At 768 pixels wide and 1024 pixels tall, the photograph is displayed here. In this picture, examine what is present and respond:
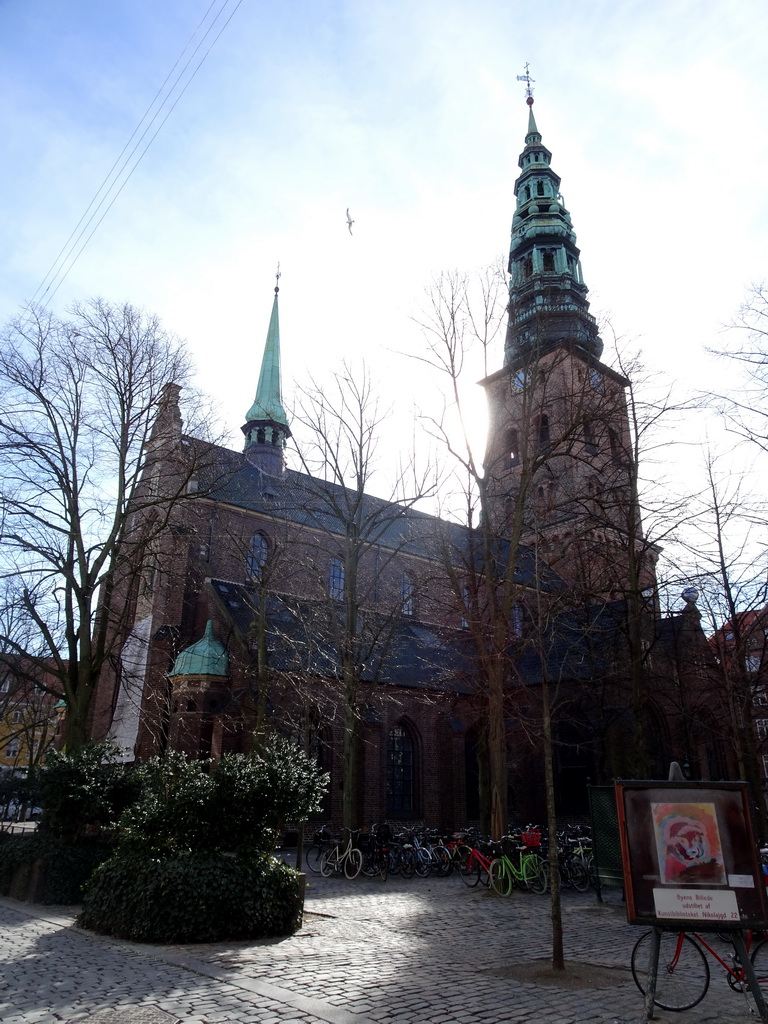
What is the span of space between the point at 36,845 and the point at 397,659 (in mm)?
17753

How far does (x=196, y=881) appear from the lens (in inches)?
380

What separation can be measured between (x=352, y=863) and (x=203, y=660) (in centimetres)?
965

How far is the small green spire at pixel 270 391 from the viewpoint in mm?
40844

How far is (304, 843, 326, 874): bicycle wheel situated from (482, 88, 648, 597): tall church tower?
10254 mm

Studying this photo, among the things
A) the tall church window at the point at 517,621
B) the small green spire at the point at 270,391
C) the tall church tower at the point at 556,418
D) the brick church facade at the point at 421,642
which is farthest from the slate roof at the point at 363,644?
the small green spire at the point at 270,391

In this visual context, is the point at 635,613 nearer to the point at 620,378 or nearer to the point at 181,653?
the point at 620,378

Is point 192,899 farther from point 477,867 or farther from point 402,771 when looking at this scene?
point 402,771

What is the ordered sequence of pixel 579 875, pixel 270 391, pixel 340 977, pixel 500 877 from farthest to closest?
pixel 270 391
pixel 579 875
pixel 500 877
pixel 340 977

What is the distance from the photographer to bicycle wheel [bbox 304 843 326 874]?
65.0 feet

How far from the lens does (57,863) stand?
Answer: 43.2 ft

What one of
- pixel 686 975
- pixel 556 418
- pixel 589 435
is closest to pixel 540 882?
pixel 686 975

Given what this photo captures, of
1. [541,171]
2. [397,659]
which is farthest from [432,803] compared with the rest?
[541,171]

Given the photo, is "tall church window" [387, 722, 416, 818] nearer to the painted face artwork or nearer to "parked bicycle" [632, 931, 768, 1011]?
"parked bicycle" [632, 931, 768, 1011]

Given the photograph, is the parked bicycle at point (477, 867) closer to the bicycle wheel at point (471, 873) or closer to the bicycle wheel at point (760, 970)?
the bicycle wheel at point (471, 873)
